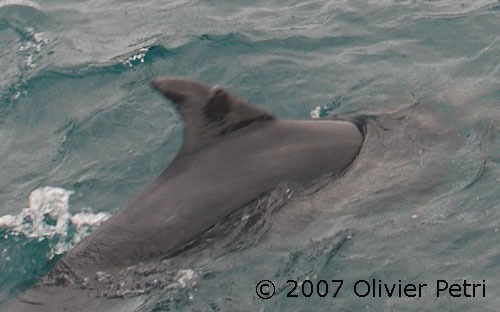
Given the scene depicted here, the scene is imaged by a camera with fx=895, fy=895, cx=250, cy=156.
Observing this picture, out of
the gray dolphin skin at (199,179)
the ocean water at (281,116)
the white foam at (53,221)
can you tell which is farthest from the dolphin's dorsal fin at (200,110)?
the white foam at (53,221)

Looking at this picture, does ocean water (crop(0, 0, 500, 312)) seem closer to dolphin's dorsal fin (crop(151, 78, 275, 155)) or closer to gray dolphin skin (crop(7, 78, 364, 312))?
gray dolphin skin (crop(7, 78, 364, 312))

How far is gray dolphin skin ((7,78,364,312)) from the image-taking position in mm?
8016

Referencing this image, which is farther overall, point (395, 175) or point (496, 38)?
point (496, 38)

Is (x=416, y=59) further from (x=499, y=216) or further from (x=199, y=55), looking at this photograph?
(x=499, y=216)

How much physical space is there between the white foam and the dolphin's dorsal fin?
171 centimetres

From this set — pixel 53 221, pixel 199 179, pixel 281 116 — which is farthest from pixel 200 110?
pixel 281 116

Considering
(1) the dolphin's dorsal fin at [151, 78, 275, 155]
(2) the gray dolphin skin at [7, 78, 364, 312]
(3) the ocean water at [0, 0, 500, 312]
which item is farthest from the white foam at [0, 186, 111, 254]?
(1) the dolphin's dorsal fin at [151, 78, 275, 155]

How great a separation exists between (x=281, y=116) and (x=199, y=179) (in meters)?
3.29

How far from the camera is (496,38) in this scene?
1286 cm

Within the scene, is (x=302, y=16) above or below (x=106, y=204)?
above

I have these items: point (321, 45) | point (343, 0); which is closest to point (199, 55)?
point (321, 45)

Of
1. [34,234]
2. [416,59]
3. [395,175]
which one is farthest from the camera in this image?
[416,59]

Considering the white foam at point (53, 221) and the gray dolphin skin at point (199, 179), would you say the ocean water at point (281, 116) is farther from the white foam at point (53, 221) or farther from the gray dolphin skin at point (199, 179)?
the gray dolphin skin at point (199, 179)

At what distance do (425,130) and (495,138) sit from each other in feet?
2.54
